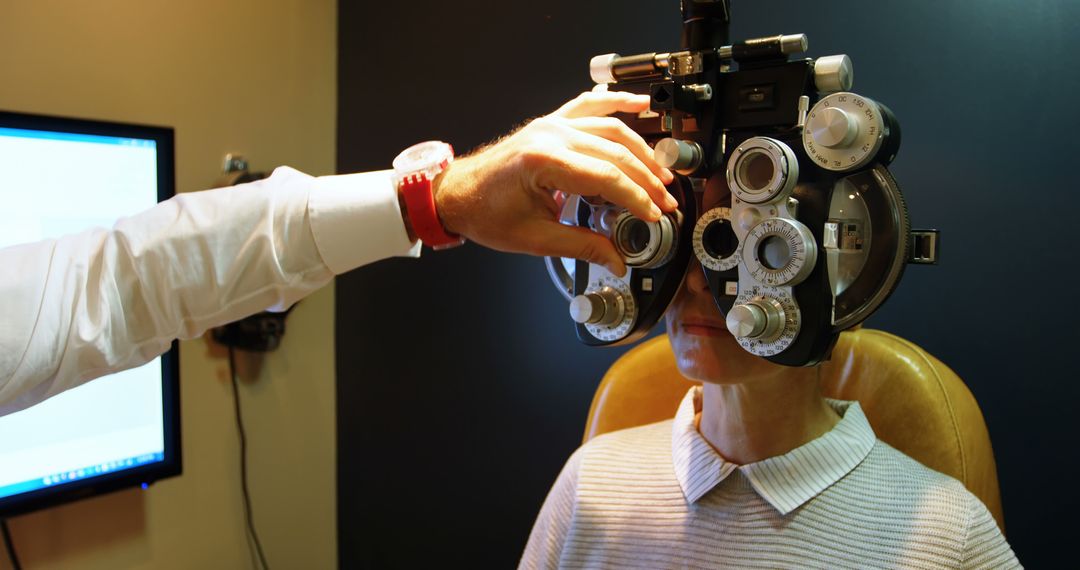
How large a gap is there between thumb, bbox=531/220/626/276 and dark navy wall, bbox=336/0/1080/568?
680 millimetres

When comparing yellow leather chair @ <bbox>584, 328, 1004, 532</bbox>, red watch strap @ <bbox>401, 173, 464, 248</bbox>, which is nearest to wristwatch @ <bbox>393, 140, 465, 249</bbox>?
red watch strap @ <bbox>401, 173, 464, 248</bbox>

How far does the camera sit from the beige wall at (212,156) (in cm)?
141

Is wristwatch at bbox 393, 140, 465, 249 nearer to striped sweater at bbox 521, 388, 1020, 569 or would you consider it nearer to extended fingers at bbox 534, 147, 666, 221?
extended fingers at bbox 534, 147, 666, 221

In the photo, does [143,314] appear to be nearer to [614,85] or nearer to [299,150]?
[614,85]

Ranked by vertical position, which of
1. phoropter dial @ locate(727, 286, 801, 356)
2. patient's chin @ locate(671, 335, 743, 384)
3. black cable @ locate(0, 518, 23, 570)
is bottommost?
black cable @ locate(0, 518, 23, 570)

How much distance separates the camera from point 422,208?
2.86 ft

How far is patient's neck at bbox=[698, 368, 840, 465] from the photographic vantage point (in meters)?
1.04

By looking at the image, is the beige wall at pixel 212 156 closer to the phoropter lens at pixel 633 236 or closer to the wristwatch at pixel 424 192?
the wristwatch at pixel 424 192

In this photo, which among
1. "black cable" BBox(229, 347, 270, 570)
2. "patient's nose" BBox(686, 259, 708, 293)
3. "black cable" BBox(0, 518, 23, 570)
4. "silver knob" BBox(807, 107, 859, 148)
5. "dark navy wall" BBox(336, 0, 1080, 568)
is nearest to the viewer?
"silver knob" BBox(807, 107, 859, 148)

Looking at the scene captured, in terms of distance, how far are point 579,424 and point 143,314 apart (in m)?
1.00

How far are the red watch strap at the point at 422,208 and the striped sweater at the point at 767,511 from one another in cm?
50

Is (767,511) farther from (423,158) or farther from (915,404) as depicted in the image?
(423,158)

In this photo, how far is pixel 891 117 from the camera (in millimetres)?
735

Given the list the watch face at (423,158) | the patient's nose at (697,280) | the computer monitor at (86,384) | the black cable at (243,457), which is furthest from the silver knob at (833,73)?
the black cable at (243,457)
